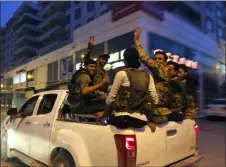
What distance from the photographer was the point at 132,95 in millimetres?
2781

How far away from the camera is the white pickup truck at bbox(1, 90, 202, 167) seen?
8.68 ft

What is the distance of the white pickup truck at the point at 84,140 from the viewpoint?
264 cm

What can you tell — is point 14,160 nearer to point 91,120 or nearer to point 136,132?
point 91,120

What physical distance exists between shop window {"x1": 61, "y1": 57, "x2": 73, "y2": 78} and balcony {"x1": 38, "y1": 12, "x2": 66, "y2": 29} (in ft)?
2.07

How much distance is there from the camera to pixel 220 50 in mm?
27453

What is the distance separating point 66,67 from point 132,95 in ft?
6.04

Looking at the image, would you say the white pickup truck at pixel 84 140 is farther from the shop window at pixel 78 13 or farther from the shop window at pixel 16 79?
the shop window at pixel 78 13

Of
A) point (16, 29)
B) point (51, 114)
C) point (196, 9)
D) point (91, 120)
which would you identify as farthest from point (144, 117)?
point (196, 9)

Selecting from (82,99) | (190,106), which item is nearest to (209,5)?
(190,106)

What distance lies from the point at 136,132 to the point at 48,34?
2.29m

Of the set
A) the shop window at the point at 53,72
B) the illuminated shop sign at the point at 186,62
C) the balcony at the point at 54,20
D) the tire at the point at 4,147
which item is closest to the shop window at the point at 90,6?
the balcony at the point at 54,20

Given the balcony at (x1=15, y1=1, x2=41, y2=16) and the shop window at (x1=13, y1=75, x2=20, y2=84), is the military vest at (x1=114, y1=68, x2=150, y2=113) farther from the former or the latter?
the balcony at (x1=15, y1=1, x2=41, y2=16)

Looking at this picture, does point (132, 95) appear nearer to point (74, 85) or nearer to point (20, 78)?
point (74, 85)

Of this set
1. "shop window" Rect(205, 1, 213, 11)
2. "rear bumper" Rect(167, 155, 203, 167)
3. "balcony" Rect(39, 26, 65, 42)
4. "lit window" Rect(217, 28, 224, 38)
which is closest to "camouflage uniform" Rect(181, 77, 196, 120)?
"rear bumper" Rect(167, 155, 203, 167)
